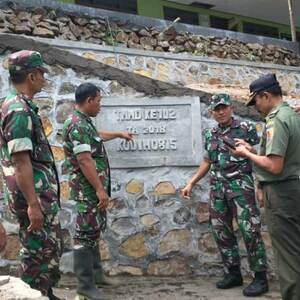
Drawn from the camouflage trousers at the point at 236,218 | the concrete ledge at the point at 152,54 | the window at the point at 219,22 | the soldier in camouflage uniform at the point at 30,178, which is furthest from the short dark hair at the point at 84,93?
the window at the point at 219,22

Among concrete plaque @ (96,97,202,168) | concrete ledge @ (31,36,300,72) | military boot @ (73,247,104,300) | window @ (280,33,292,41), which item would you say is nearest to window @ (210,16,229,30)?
window @ (280,33,292,41)

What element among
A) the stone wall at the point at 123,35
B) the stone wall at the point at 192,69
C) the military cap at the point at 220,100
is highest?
the stone wall at the point at 123,35

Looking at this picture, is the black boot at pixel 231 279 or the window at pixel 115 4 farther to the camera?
the window at pixel 115 4

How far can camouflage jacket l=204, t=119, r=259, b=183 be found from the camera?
4.36 m

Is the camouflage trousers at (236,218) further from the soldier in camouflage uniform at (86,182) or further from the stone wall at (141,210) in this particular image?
the soldier in camouflage uniform at (86,182)

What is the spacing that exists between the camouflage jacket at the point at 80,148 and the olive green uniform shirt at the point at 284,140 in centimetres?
123

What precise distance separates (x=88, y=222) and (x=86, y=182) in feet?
0.96

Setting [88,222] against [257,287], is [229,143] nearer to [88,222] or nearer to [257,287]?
[257,287]

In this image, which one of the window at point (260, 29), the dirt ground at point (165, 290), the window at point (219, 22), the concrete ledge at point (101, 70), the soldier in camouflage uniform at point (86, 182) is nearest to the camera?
the soldier in camouflage uniform at point (86, 182)

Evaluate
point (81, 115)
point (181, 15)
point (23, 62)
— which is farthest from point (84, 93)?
point (181, 15)

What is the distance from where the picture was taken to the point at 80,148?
3.79 m

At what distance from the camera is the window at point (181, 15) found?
13.3 meters

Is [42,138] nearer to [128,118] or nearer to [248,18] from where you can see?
[128,118]

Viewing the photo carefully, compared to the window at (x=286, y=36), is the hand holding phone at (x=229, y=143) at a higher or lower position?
lower
